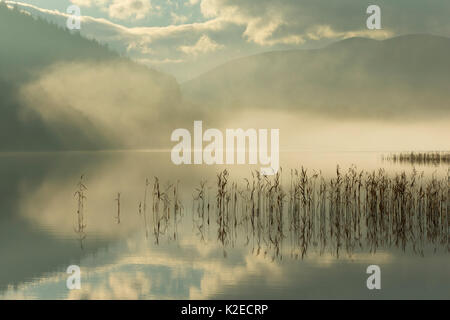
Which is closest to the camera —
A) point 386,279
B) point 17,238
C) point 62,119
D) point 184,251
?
point 386,279

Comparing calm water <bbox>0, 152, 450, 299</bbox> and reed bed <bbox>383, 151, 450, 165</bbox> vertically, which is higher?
reed bed <bbox>383, 151, 450, 165</bbox>

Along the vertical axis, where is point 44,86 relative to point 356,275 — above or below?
above

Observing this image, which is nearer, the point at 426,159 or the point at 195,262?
the point at 195,262

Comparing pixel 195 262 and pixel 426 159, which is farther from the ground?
pixel 426 159

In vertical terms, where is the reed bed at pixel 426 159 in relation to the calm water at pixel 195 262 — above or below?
above

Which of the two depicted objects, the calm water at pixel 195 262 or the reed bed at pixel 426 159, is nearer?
the calm water at pixel 195 262

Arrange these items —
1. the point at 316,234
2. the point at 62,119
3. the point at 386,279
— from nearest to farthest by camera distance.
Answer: the point at 386,279 → the point at 316,234 → the point at 62,119

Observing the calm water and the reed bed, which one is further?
the reed bed
